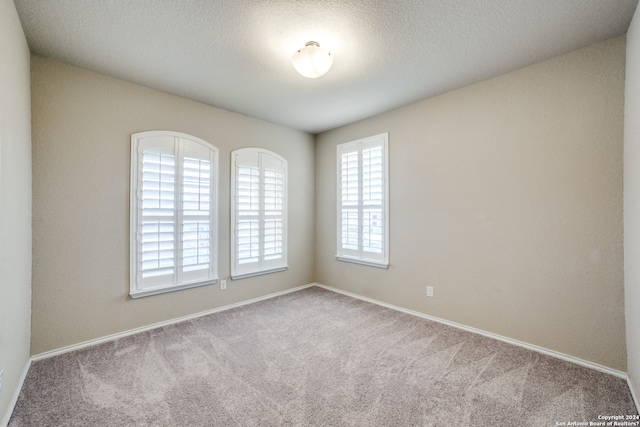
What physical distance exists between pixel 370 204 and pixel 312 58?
2.14 metres

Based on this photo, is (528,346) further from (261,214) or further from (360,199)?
(261,214)

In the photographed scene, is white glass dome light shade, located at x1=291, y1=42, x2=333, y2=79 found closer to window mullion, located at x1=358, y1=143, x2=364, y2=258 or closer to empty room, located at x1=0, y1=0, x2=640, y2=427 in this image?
empty room, located at x1=0, y1=0, x2=640, y2=427

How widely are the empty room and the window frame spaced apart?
24 millimetres

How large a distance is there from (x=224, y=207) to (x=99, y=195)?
4.15 feet

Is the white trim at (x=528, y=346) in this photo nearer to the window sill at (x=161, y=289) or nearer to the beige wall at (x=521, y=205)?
the beige wall at (x=521, y=205)

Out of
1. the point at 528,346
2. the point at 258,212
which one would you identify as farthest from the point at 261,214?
the point at 528,346

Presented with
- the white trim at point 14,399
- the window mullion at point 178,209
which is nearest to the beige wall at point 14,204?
the white trim at point 14,399

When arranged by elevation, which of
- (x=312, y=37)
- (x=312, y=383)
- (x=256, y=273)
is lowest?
(x=312, y=383)

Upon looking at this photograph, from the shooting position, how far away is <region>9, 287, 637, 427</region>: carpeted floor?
5.54ft

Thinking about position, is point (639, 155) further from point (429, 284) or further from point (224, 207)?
point (224, 207)

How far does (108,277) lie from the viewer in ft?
8.86

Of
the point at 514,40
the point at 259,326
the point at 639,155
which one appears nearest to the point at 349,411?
the point at 259,326

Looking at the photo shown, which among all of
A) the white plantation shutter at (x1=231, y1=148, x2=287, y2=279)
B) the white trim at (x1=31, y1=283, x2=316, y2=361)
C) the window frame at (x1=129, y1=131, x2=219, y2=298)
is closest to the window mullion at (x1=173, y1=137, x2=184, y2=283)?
the window frame at (x1=129, y1=131, x2=219, y2=298)

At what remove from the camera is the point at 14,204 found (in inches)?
72.1
